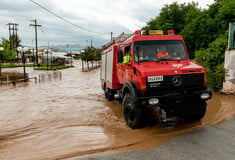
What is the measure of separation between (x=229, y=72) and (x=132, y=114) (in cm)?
615

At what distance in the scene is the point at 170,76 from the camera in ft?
15.6

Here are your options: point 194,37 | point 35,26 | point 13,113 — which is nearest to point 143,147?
point 13,113

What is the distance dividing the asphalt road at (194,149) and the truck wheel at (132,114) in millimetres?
928

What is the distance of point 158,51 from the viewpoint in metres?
5.65

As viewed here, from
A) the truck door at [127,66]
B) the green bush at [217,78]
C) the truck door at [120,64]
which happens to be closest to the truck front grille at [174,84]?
the truck door at [127,66]

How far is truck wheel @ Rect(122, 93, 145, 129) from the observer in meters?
4.95

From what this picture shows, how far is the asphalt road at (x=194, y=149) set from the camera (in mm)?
3795

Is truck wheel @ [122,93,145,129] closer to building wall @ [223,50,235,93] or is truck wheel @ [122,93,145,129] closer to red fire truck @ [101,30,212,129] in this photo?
red fire truck @ [101,30,212,129]

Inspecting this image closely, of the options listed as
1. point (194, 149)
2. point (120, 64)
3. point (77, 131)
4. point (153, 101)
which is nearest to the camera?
point (194, 149)

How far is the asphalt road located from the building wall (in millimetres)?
4570

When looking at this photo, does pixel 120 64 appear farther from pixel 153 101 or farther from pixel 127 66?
pixel 153 101

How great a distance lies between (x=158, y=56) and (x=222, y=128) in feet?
8.86

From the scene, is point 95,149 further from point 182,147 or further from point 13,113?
point 13,113

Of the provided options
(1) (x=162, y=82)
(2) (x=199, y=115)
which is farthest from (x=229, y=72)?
(1) (x=162, y=82)
